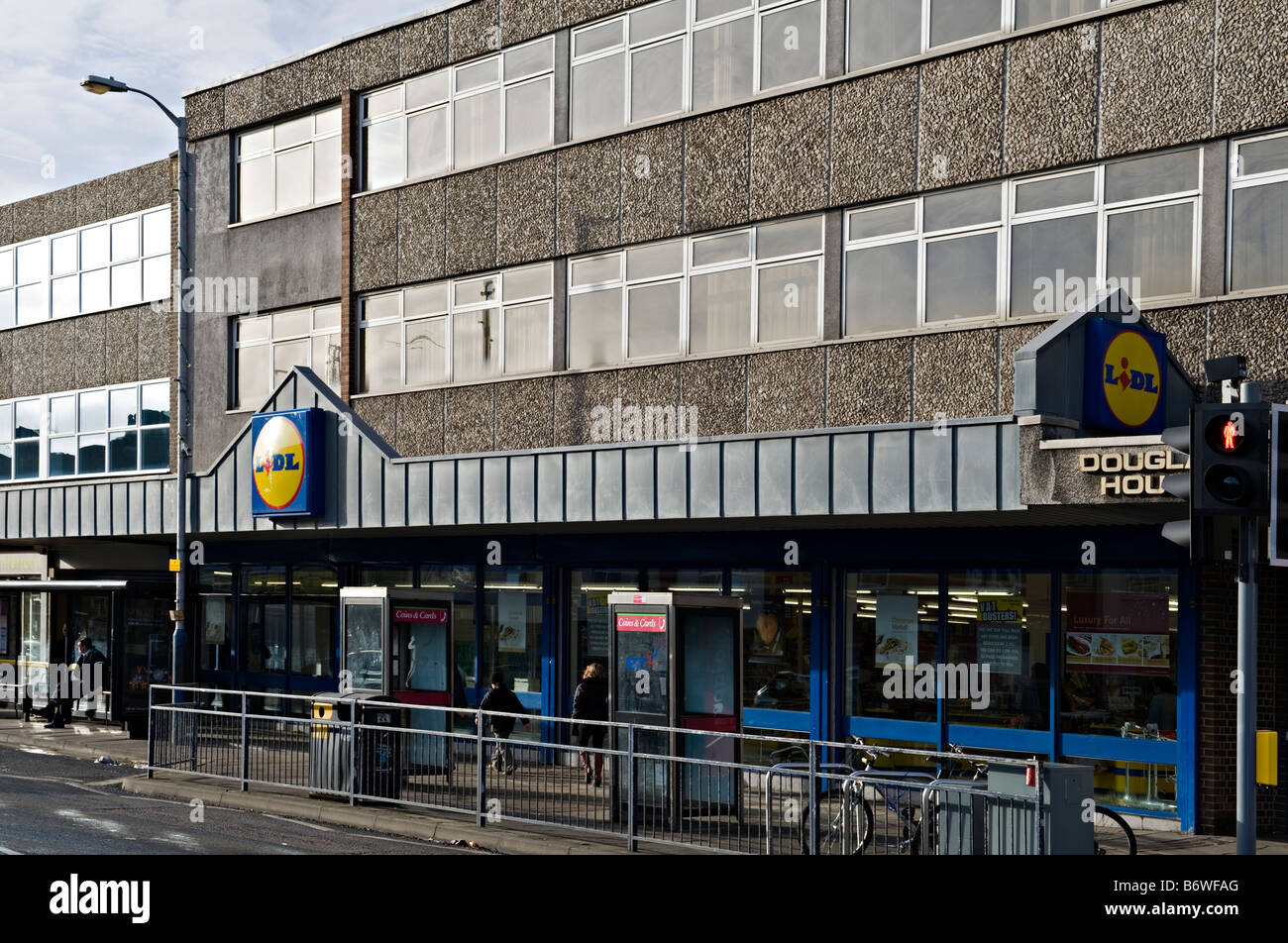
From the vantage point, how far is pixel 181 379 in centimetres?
2441

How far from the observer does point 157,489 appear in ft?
74.6

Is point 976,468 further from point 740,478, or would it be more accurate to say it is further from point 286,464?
point 286,464

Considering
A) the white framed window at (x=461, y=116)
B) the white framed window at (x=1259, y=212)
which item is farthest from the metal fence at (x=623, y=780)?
the white framed window at (x=461, y=116)

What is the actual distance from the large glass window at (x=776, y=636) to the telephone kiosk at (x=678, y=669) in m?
2.99

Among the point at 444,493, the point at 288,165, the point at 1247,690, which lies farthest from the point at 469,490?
the point at 1247,690

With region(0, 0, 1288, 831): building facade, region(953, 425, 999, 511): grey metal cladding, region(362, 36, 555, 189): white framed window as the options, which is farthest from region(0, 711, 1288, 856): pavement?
region(362, 36, 555, 189): white framed window

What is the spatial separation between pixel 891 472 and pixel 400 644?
6755 millimetres

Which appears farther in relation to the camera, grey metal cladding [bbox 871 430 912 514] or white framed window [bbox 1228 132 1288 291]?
grey metal cladding [bbox 871 430 912 514]

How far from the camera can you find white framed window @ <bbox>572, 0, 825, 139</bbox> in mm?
17328

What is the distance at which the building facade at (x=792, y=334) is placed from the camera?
14031 millimetres

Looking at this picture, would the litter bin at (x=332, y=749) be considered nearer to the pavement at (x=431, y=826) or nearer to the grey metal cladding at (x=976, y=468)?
the pavement at (x=431, y=826)

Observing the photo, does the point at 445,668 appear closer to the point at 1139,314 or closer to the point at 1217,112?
the point at 1139,314

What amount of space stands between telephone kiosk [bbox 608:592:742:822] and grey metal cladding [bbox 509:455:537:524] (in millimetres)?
3316

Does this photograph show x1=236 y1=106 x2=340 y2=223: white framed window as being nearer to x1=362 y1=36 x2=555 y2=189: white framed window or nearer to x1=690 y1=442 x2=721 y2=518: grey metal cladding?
x1=362 y1=36 x2=555 y2=189: white framed window
